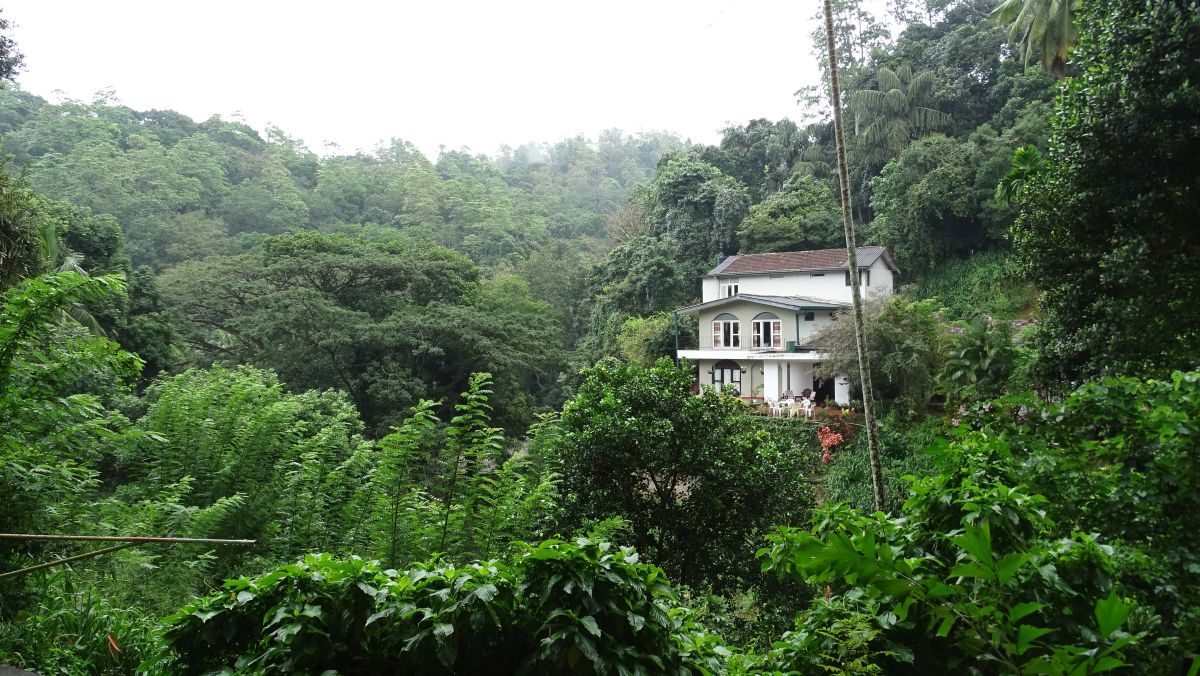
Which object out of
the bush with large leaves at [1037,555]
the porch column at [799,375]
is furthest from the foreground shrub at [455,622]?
the porch column at [799,375]

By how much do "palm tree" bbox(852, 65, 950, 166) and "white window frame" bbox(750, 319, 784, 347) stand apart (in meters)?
10.3

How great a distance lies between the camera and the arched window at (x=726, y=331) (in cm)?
1931

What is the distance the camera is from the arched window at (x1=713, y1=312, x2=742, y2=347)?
1931 centimetres

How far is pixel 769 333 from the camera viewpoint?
1873 centimetres

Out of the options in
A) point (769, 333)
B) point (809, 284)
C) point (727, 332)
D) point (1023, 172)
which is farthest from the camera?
point (809, 284)

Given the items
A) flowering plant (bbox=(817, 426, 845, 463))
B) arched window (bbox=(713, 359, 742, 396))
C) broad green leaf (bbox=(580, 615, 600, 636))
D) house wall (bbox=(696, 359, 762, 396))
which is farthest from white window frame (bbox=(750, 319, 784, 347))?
broad green leaf (bbox=(580, 615, 600, 636))

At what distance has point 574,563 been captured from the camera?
6.08 ft

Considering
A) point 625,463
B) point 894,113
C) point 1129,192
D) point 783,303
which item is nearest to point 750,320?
point 783,303

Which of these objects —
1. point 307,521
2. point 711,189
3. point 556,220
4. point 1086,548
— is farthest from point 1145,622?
point 556,220

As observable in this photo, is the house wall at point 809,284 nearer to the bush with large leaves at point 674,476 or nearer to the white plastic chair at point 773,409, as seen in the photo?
the white plastic chair at point 773,409

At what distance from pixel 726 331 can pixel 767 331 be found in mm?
1223

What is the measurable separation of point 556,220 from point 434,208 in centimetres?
760

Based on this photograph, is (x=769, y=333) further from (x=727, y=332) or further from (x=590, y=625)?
(x=590, y=625)

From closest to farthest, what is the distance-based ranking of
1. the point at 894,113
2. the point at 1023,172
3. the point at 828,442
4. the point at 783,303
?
the point at 1023,172, the point at 828,442, the point at 783,303, the point at 894,113
